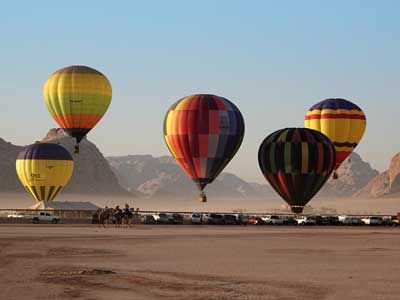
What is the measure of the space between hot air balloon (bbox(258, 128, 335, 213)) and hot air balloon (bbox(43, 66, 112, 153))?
19822 mm

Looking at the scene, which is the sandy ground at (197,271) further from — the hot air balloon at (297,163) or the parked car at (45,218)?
the parked car at (45,218)

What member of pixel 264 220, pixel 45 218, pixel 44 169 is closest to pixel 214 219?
pixel 264 220

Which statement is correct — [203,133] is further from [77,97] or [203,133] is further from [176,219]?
[77,97]

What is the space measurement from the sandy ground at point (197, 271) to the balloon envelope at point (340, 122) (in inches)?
2169

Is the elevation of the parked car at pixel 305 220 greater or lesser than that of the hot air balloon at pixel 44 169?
lesser

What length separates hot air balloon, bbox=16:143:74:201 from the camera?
10731cm

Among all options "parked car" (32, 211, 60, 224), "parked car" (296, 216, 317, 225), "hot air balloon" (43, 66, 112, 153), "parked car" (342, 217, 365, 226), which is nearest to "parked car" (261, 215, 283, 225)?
"parked car" (296, 216, 317, 225)

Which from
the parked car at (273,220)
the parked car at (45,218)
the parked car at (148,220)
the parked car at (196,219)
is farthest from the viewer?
the parked car at (196,219)

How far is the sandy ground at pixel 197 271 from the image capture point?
2192cm

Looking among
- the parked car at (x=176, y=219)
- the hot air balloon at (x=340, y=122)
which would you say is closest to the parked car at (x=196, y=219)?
the parked car at (x=176, y=219)

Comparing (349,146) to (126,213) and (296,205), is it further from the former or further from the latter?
(126,213)

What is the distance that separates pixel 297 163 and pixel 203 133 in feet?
29.4

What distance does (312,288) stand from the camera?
23.0m

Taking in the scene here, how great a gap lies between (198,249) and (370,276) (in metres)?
14.8
